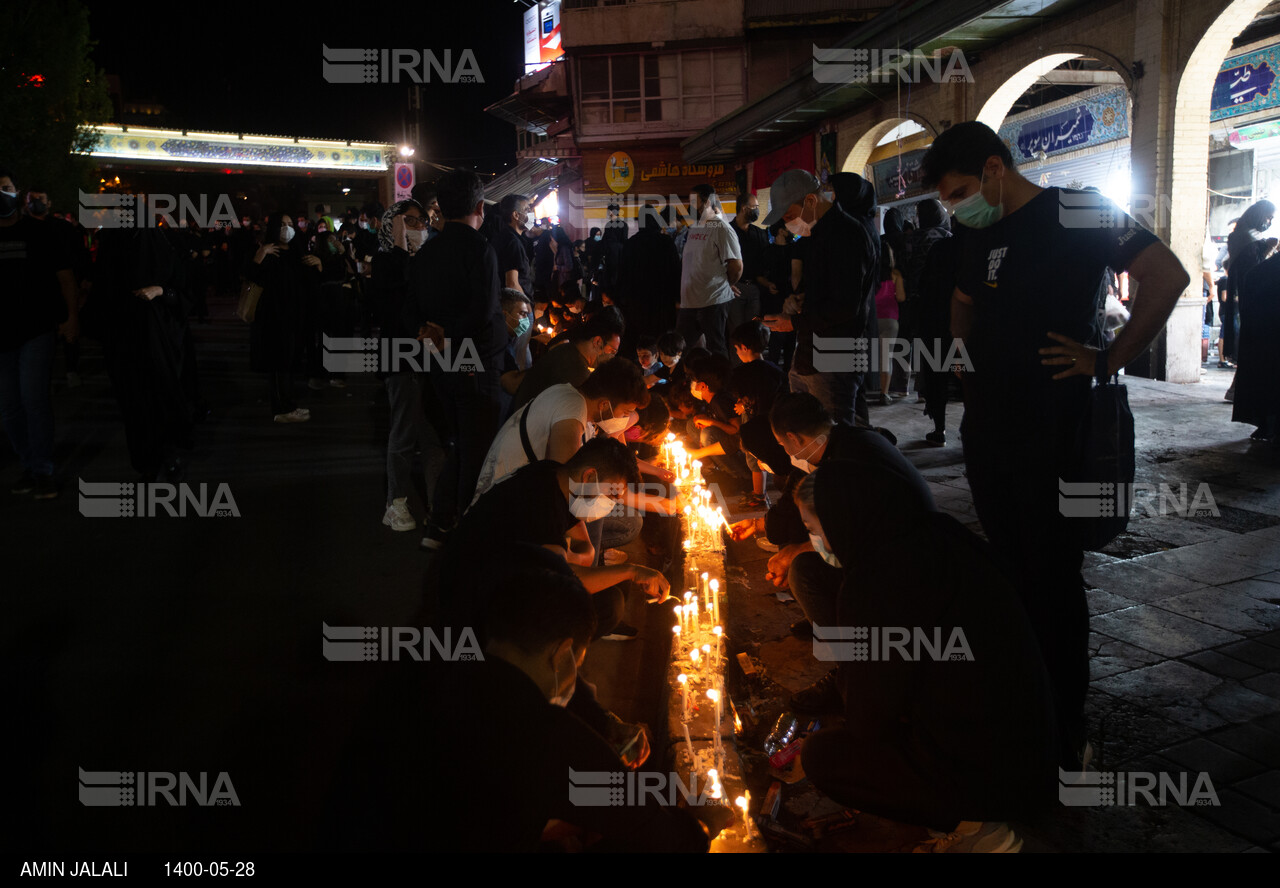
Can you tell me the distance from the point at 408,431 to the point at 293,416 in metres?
4.73

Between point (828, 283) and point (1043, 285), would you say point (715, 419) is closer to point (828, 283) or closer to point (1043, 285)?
point (828, 283)

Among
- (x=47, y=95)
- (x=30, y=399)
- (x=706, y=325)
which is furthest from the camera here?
(x=47, y=95)

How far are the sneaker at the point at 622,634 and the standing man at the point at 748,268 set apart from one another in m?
4.75

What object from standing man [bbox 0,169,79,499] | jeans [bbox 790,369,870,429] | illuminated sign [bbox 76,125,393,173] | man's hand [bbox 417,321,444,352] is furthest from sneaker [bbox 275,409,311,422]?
illuminated sign [bbox 76,125,393,173]

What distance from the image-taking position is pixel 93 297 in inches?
271

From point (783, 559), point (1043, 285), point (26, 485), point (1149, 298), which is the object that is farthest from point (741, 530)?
point (26, 485)

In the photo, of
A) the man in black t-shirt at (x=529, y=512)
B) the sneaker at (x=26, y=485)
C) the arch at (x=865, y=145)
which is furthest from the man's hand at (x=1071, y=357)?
the arch at (x=865, y=145)

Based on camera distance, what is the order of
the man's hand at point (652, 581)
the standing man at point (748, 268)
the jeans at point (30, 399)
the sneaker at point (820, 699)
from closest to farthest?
1. the sneaker at point (820, 699)
2. the man's hand at point (652, 581)
3. the jeans at point (30, 399)
4. the standing man at point (748, 268)

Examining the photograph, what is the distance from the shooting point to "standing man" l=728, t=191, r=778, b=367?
29.6 feet

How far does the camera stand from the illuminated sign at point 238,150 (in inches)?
1551

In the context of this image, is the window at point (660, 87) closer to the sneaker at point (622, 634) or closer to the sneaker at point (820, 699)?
the sneaker at point (622, 634)

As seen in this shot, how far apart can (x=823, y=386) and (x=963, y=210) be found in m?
2.63

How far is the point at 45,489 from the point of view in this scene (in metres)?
6.70

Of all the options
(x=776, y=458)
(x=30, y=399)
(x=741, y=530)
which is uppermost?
(x=30, y=399)
